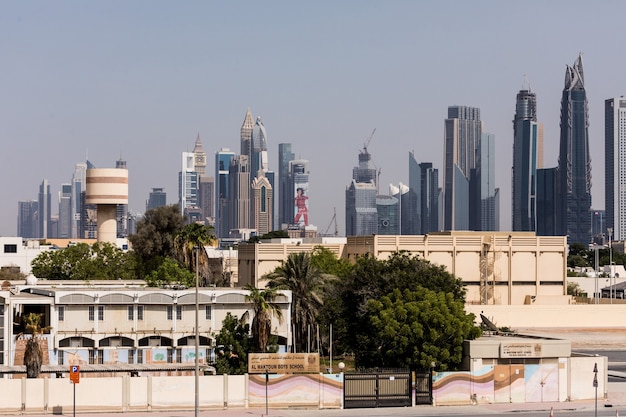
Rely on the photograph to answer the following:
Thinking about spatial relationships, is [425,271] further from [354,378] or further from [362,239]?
[362,239]

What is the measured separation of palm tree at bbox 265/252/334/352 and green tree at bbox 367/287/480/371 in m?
12.0

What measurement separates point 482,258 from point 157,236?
118ft

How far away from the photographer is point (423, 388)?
6172 centimetres

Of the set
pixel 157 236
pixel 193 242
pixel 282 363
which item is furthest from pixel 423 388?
pixel 157 236

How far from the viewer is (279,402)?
5919 cm

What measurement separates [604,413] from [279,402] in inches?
605

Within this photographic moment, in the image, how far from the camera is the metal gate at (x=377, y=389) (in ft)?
197

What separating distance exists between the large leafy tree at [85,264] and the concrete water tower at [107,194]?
Result: 12.6 m

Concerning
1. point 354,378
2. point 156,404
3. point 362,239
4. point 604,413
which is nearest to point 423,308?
point 354,378

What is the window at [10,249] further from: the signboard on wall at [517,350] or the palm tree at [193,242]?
the signboard on wall at [517,350]

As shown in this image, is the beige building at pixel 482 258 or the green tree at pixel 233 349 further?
the beige building at pixel 482 258

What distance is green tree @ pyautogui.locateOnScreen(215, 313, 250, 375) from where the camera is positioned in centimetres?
6425

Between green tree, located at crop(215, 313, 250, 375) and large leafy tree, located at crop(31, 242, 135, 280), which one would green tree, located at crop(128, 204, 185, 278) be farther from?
green tree, located at crop(215, 313, 250, 375)

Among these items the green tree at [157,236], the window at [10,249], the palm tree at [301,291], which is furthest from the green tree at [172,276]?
the window at [10,249]
